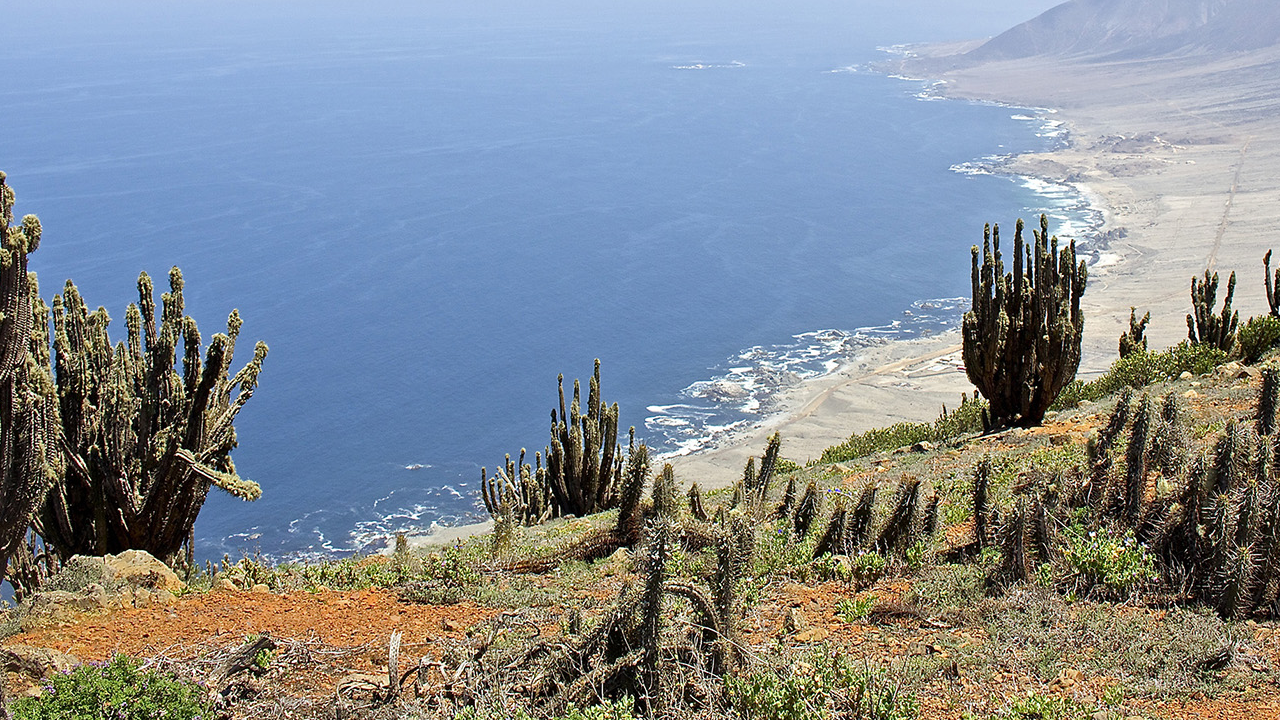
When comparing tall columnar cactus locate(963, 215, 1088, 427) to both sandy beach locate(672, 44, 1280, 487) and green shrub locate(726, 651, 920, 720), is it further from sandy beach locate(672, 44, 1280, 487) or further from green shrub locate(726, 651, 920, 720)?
sandy beach locate(672, 44, 1280, 487)

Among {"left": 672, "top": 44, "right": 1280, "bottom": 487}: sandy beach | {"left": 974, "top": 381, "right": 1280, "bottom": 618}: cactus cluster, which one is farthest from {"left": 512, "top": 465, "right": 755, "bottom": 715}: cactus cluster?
{"left": 672, "top": 44, "right": 1280, "bottom": 487}: sandy beach

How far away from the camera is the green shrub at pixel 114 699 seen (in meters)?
4.91

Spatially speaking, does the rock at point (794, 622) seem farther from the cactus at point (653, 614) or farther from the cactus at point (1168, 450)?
the cactus at point (1168, 450)

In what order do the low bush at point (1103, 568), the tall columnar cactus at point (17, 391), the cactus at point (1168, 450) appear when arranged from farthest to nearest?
1. the cactus at point (1168, 450)
2. the low bush at point (1103, 568)
3. the tall columnar cactus at point (17, 391)

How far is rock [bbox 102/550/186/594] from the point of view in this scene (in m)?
7.83

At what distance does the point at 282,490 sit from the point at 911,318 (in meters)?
35.8

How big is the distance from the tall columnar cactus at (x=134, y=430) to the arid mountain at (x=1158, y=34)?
19331 cm

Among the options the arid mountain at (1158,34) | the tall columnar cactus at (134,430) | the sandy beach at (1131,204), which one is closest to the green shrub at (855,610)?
the tall columnar cactus at (134,430)

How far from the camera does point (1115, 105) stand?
135 meters

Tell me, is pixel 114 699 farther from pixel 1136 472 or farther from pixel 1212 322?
pixel 1212 322

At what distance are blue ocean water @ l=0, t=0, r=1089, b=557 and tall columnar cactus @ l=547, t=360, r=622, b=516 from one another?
857 inches

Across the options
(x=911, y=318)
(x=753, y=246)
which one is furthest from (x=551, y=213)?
(x=911, y=318)

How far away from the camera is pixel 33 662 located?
5844 mm

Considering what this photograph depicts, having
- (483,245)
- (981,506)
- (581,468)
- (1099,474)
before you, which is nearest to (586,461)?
(581,468)
